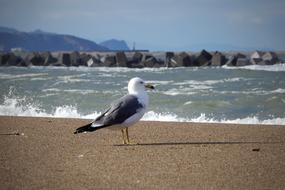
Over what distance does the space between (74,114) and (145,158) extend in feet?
17.7

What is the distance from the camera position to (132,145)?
257 inches

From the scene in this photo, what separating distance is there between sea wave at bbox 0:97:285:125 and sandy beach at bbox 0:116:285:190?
5.25ft

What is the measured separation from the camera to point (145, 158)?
5.60 m

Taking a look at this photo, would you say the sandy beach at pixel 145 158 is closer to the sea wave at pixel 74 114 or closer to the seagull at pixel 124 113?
the seagull at pixel 124 113

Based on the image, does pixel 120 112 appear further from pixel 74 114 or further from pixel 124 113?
pixel 74 114

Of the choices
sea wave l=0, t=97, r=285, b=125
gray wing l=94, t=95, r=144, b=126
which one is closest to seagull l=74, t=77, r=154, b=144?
gray wing l=94, t=95, r=144, b=126

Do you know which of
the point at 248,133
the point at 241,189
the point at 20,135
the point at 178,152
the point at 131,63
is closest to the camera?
the point at 241,189

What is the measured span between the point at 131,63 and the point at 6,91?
2127cm

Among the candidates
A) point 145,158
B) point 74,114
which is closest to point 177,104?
point 74,114

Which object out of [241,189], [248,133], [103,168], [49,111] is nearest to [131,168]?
[103,168]

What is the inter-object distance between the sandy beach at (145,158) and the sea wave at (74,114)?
1.60 metres

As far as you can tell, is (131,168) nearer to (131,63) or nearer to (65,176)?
(65,176)

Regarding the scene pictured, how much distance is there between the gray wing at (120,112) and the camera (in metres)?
6.57

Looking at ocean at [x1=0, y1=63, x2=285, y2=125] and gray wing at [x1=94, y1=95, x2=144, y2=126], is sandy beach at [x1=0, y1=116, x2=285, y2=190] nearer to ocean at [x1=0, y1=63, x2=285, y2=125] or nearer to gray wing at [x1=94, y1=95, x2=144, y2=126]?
gray wing at [x1=94, y1=95, x2=144, y2=126]
